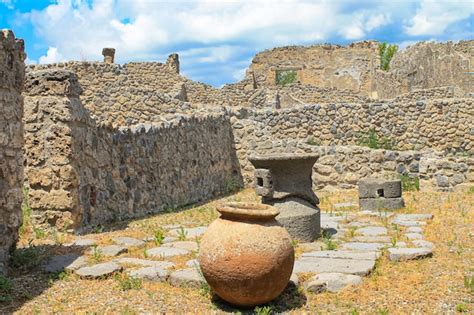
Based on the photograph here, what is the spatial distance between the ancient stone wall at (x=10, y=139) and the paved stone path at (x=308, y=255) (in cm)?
55

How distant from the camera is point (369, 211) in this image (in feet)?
34.0

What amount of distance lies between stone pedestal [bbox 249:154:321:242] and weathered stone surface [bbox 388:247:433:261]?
1379 mm

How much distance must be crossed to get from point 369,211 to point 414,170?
3118 millimetres

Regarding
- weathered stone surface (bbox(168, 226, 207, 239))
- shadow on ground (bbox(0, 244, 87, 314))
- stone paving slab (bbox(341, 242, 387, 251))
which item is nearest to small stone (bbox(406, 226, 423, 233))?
stone paving slab (bbox(341, 242, 387, 251))

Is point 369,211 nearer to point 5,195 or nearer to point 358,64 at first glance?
point 5,195

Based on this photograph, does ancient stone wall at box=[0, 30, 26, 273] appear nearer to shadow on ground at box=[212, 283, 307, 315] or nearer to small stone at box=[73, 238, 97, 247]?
small stone at box=[73, 238, 97, 247]

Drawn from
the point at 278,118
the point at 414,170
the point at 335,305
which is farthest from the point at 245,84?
the point at 335,305

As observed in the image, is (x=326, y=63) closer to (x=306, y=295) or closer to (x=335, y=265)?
(x=335, y=265)

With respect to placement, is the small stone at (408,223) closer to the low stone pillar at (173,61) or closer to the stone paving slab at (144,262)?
the stone paving slab at (144,262)

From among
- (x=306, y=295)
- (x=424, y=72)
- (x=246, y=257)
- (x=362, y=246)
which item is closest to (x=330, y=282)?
(x=306, y=295)

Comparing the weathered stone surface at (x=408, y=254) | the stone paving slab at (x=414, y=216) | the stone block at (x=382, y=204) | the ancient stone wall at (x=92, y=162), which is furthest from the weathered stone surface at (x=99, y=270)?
the stone block at (x=382, y=204)

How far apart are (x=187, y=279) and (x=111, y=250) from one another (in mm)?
1665

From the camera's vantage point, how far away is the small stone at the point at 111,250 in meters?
6.46

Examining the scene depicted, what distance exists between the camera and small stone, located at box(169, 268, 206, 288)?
5.23 metres
